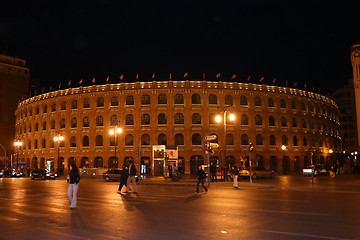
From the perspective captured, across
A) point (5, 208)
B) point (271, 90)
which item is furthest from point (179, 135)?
point (5, 208)

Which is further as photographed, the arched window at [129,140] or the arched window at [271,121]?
the arched window at [271,121]

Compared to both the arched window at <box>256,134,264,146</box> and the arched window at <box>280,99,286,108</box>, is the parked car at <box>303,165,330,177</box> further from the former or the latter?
the arched window at <box>280,99,286,108</box>

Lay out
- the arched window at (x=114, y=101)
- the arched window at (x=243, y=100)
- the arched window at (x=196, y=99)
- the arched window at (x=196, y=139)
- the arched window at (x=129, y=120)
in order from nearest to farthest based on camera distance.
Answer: the arched window at (x=196, y=139)
the arched window at (x=196, y=99)
the arched window at (x=129, y=120)
the arched window at (x=243, y=100)
the arched window at (x=114, y=101)

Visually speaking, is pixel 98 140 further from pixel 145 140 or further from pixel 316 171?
pixel 316 171

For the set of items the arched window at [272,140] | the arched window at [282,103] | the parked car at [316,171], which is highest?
the arched window at [282,103]

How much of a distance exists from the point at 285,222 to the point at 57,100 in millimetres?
56369

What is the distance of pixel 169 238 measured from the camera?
746 centimetres

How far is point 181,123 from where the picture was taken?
5297 centimetres

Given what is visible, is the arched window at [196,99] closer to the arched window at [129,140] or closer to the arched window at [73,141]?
the arched window at [129,140]

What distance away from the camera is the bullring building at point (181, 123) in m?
52.6

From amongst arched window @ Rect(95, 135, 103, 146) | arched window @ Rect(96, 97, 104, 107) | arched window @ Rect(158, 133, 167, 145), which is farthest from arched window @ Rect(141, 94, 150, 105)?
arched window @ Rect(95, 135, 103, 146)

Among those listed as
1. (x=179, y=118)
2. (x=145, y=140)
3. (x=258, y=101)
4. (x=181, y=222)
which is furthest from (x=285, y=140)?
(x=181, y=222)

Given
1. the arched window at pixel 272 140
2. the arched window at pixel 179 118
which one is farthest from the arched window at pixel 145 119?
the arched window at pixel 272 140

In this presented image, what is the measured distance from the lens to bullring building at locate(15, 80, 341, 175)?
2069 inches
